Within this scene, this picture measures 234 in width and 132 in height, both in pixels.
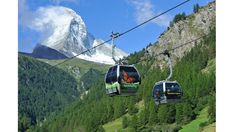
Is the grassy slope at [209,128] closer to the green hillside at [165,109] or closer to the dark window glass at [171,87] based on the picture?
the green hillside at [165,109]

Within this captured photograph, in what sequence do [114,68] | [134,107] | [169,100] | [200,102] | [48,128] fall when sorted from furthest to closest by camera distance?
[48,128] → [134,107] → [200,102] → [169,100] → [114,68]

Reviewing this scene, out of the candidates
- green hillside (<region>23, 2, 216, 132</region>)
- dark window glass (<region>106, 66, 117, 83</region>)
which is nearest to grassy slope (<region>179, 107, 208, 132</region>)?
green hillside (<region>23, 2, 216, 132</region>)

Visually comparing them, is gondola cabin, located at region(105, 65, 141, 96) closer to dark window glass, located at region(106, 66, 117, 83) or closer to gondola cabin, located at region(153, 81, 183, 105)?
dark window glass, located at region(106, 66, 117, 83)

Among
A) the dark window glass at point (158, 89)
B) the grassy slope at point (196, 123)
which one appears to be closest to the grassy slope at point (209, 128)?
the grassy slope at point (196, 123)

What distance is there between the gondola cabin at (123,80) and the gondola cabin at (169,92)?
7.12 feet

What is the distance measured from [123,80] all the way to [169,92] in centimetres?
314

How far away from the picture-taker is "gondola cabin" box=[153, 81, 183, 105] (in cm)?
2325

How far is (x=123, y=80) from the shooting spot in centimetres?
2095

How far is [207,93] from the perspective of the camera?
142m

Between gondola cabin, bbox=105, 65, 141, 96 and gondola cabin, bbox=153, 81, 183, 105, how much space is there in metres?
2.17
